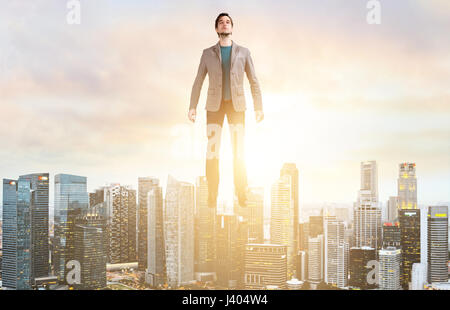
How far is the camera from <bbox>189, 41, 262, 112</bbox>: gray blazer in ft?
14.9

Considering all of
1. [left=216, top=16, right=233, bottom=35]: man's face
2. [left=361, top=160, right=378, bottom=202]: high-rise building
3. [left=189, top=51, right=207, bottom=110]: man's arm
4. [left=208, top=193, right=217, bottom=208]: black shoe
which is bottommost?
[left=208, top=193, right=217, bottom=208]: black shoe

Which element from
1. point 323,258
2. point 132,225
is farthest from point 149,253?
point 323,258

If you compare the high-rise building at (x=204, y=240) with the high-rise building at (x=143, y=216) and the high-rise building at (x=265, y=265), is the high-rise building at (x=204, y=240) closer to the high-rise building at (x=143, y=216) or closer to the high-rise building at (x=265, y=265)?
the high-rise building at (x=265, y=265)

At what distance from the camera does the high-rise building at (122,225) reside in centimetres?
598

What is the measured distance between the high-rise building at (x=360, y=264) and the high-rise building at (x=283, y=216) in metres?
0.88

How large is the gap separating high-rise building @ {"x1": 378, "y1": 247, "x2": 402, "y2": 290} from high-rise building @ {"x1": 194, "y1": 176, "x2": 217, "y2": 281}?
7.46 feet

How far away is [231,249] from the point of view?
18.8 ft

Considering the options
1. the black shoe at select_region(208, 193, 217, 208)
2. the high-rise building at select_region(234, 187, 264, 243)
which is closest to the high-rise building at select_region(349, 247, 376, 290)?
the high-rise building at select_region(234, 187, 264, 243)

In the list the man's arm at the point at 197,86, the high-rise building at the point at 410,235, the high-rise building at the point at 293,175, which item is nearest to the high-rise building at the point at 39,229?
the man's arm at the point at 197,86

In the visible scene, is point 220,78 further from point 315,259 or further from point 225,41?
point 315,259

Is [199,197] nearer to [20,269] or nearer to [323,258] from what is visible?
[323,258]

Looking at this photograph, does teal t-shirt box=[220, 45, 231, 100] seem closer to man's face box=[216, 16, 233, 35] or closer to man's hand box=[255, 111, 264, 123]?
man's face box=[216, 16, 233, 35]

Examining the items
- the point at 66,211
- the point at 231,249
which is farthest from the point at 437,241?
the point at 66,211
